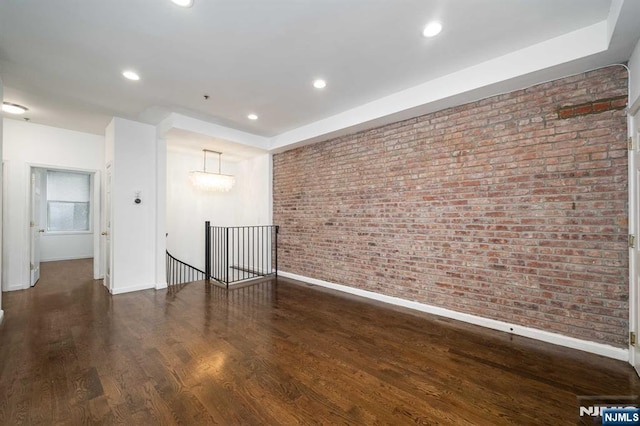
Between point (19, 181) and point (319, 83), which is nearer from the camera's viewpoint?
point (319, 83)

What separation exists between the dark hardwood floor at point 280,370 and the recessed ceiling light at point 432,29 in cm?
291

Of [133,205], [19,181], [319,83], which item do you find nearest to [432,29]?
[319,83]

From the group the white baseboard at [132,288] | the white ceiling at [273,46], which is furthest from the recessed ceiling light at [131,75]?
the white baseboard at [132,288]

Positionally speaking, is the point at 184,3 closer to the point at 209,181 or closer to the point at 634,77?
the point at 634,77

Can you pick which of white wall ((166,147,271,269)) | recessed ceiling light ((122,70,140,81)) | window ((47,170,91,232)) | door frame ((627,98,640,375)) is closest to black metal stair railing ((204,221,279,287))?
white wall ((166,147,271,269))

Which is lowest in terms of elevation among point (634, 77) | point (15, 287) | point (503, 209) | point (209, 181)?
point (15, 287)

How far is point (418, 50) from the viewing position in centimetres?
265

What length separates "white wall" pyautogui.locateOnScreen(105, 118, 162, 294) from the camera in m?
4.40

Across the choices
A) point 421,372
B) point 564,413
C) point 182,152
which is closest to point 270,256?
point 182,152

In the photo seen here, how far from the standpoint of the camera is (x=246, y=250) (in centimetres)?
638

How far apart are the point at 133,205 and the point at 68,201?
18.0ft

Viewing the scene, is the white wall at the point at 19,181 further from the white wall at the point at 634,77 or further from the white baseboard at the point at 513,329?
the white wall at the point at 634,77
